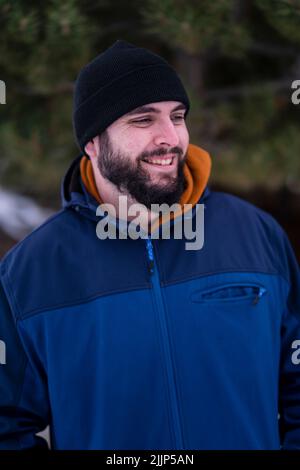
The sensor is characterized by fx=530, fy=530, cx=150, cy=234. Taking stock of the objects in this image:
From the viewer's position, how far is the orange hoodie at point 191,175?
5.90ft

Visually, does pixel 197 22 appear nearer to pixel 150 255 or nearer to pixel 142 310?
pixel 150 255

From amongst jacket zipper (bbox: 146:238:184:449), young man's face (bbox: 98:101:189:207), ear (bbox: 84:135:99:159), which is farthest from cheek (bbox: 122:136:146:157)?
jacket zipper (bbox: 146:238:184:449)

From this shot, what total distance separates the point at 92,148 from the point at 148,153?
255 mm

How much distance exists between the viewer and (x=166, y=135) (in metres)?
1.67

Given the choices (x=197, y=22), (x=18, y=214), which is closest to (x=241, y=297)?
(x=197, y=22)

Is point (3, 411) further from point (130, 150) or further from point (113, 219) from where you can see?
point (130, 150)

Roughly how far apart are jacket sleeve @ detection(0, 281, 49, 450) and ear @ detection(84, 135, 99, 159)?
54 centimetres

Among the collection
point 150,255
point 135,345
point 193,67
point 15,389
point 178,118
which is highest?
point 193,67

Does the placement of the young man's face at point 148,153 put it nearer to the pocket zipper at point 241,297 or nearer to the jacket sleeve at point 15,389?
the pocket zipper at point 241,297

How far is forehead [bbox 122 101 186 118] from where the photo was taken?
1.68 meters

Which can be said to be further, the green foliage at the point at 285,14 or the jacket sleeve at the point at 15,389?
the green foliage at the point at 285,14

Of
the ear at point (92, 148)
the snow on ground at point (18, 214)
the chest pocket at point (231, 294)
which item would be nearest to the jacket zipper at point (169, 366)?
the chest pocket at point (231, 294)

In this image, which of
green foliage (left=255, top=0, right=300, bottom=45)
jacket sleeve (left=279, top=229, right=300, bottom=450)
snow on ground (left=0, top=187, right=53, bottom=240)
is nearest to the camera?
jacket sleeve (left=279, top=229, right=300, bottom=450)

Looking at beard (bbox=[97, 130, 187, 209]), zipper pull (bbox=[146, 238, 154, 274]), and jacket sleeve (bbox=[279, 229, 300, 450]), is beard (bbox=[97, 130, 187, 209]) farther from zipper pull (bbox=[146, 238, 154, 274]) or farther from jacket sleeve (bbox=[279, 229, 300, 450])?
jacket sleeve (bbox=[279, 229, 300, 450])
